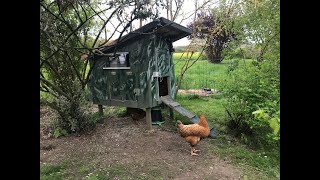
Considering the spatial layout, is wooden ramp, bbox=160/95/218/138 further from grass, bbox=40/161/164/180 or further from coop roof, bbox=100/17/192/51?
grass, bbox=40/161/164/180

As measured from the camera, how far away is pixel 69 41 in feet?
21.8

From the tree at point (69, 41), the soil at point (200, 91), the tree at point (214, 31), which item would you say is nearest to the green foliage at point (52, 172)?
the tree at point (69, 41)

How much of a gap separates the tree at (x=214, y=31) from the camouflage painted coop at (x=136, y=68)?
150cm

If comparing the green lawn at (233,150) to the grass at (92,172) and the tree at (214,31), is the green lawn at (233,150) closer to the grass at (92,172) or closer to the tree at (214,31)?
the tree at (214,31)

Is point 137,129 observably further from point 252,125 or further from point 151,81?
point 252,125

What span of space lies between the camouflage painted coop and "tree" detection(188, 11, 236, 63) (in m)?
1.50

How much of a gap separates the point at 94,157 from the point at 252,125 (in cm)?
296

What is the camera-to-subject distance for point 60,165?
409 centimetres

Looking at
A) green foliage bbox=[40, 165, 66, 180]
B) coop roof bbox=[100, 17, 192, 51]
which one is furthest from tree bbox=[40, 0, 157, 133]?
green foliage bbox=[40, 165, 66, 180]

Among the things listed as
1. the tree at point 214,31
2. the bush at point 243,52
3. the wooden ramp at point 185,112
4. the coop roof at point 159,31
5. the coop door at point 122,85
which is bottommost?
the wooden ramp at point 185,112

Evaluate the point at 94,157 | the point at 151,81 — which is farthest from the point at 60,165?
the point at 151,81

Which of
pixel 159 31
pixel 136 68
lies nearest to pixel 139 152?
pixel 136 68

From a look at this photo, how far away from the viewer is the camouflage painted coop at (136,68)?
5664 millimetres

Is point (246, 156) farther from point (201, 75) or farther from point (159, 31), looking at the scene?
point (201, 75)
